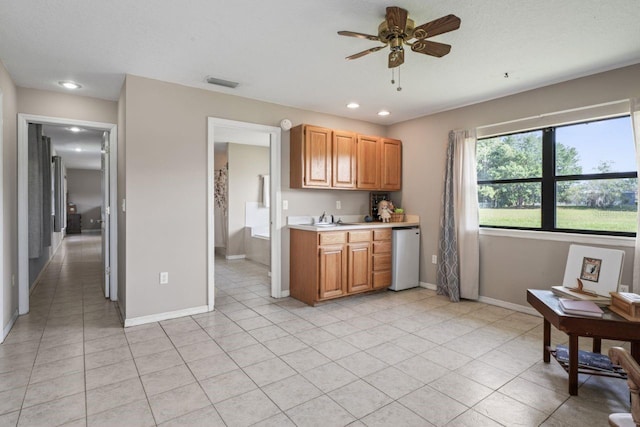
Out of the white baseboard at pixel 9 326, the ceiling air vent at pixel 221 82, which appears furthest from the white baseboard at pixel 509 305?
the white baseboard at pixel 9 326

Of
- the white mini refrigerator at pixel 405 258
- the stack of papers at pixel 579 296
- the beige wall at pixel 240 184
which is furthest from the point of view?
the beige wall at pixel 240 184

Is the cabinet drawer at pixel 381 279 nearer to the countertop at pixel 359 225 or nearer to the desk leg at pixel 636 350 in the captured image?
the countertop at pixel 359 225

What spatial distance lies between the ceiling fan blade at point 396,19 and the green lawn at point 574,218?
8.76ft

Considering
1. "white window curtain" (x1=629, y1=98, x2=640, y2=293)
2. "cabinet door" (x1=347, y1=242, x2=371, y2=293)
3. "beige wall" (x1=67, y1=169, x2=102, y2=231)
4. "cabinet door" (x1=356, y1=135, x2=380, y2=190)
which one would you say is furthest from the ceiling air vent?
"beige wall" (x1=67, y1=169, x2=102, y2=231)

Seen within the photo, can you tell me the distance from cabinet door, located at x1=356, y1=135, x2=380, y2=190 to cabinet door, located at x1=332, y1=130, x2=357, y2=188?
109mm

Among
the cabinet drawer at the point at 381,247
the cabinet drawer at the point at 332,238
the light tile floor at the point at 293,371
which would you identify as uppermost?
the cabinet drawer at the point at 332,238

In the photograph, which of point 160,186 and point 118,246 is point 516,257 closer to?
point 160,186

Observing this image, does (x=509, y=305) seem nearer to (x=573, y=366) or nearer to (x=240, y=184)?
(x=573, y=366)

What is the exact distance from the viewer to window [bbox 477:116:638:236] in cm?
306

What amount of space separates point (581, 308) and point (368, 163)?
9.96ft

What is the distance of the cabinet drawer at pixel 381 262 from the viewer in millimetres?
4324

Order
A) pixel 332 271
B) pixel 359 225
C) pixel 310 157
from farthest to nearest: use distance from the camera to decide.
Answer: pixel 359 225 → pixel 310 157 → pixel 332 271

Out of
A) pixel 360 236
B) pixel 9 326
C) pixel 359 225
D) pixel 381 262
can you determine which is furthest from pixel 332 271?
pixel 9 326

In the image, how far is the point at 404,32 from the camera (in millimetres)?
2193
